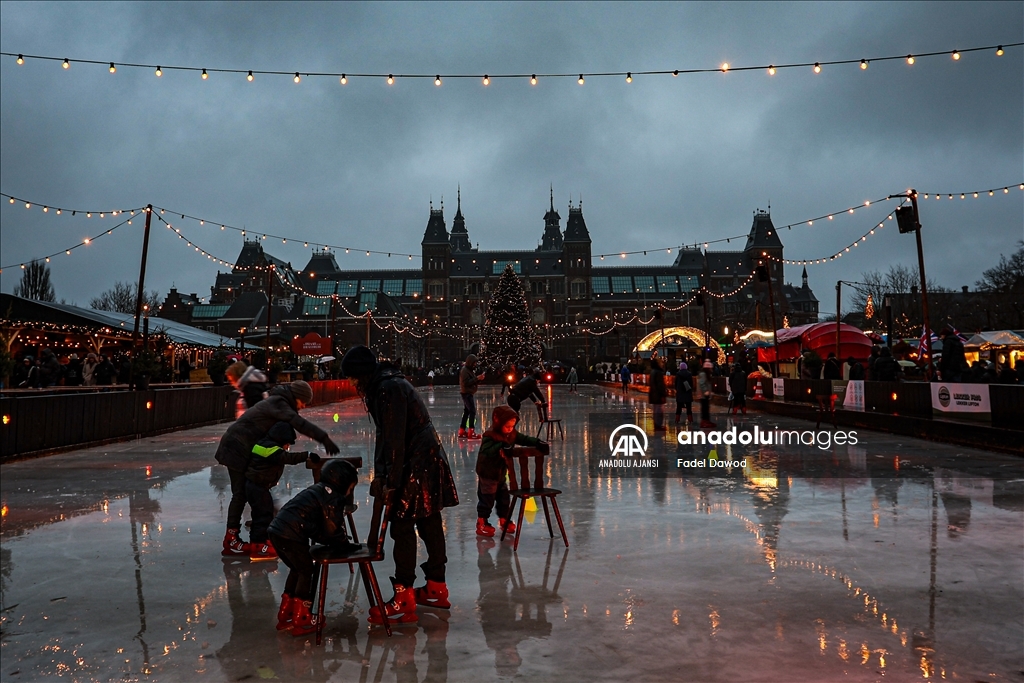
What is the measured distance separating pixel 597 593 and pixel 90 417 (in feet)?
46.8

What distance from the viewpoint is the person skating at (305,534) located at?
4570mm

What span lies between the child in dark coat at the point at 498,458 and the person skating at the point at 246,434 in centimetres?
164

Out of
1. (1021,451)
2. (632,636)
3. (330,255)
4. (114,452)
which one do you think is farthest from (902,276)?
(330,255)

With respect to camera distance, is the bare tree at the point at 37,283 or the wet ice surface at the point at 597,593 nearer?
the wet ice surface at the point at 597,593

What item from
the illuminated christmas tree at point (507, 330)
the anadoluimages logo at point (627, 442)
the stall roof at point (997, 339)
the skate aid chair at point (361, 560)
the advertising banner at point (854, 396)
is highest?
the illuminated christmas tree at point (507, 330)

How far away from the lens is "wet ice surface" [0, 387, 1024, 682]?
4.09 metres

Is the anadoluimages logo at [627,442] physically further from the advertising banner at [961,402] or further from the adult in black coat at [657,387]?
the advertising banner at [961,402]

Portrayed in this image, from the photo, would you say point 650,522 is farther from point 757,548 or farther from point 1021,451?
point 1021,451

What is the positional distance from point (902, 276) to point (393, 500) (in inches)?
2710

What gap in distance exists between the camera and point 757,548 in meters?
6.65

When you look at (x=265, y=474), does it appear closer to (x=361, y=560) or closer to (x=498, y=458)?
(x=498, y=458)

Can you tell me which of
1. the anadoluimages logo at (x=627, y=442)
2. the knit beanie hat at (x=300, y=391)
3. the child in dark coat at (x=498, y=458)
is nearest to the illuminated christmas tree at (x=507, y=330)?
the anadoluimages logo at (x=627, y=442)

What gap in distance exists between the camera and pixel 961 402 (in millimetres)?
15383

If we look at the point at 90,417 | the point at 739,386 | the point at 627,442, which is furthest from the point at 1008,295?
the point at 90,417
